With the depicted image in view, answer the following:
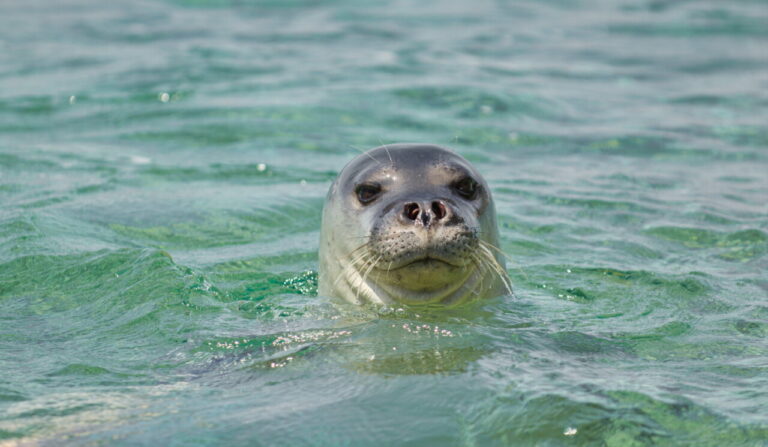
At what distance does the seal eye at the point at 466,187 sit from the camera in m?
Result: 4.72

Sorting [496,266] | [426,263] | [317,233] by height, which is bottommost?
[317,233]

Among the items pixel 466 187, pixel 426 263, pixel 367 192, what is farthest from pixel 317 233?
pixel 426 263

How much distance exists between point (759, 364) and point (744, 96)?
822cm

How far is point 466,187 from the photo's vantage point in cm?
474

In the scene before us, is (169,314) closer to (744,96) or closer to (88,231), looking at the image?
(88,231)

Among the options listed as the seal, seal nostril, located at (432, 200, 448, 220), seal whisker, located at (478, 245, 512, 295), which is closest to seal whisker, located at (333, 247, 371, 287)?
the seal

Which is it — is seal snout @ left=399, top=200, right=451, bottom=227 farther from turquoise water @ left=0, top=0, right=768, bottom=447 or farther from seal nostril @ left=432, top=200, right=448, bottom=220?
turquoise water @ left=0, top=0, right=768, bottom=447

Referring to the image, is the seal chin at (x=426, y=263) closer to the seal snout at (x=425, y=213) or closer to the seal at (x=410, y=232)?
the seal at (x=410, y=232)

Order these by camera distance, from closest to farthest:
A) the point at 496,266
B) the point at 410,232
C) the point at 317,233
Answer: the point at 410,232 < the point at 496,266 < the point at 317,233

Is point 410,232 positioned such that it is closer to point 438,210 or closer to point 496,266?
point 438,210

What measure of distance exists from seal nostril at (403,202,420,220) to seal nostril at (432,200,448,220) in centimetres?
7

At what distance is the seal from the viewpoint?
427cm

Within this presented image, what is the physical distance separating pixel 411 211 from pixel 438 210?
0.35 feet

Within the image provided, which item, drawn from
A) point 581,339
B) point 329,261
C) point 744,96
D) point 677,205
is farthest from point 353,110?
point 581,339
